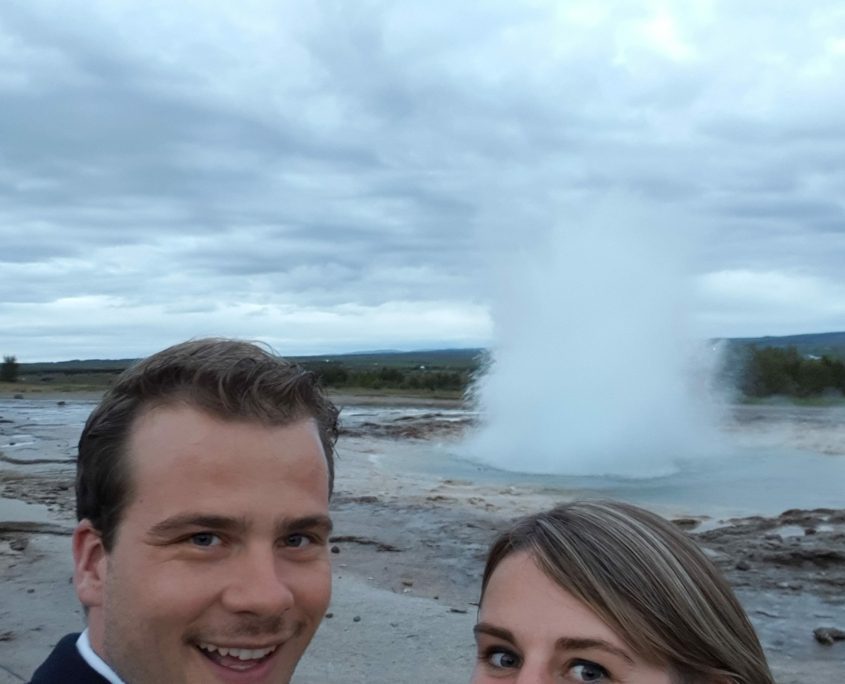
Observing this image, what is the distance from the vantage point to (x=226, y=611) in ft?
7.58

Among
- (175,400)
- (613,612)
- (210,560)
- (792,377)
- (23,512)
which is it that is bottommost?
(23,512)

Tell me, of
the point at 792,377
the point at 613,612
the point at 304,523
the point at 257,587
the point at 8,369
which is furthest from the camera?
the point at 8,369

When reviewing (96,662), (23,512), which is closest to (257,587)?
(96,662)

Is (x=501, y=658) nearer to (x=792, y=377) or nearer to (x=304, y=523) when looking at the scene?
(x=304, y=523)

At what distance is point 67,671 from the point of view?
2.30 metres

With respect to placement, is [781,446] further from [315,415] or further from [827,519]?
[315,415]

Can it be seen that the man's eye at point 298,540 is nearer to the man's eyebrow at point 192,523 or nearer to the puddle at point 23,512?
the man's eyebrow at point 192,523

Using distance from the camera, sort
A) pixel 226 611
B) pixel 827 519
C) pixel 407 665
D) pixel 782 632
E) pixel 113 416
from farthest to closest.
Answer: pixel 827 519 < pixel 782 632 < pixel 407 665 < pixel 113 416 < pixel 226 611

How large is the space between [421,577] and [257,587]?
22.3 ft

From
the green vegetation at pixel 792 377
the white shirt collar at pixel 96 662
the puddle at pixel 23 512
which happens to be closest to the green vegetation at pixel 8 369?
the green vegetation at pixel 792 377

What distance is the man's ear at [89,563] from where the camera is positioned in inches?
98.2

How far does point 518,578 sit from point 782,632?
18.6 feet

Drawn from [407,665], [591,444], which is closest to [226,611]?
[407,665]

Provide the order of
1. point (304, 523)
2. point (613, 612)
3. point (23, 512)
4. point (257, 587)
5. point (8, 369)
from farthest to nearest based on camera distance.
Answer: point (8, 369), point (23, 512), point (304, 523), point (257, 587), point (613, 612)
